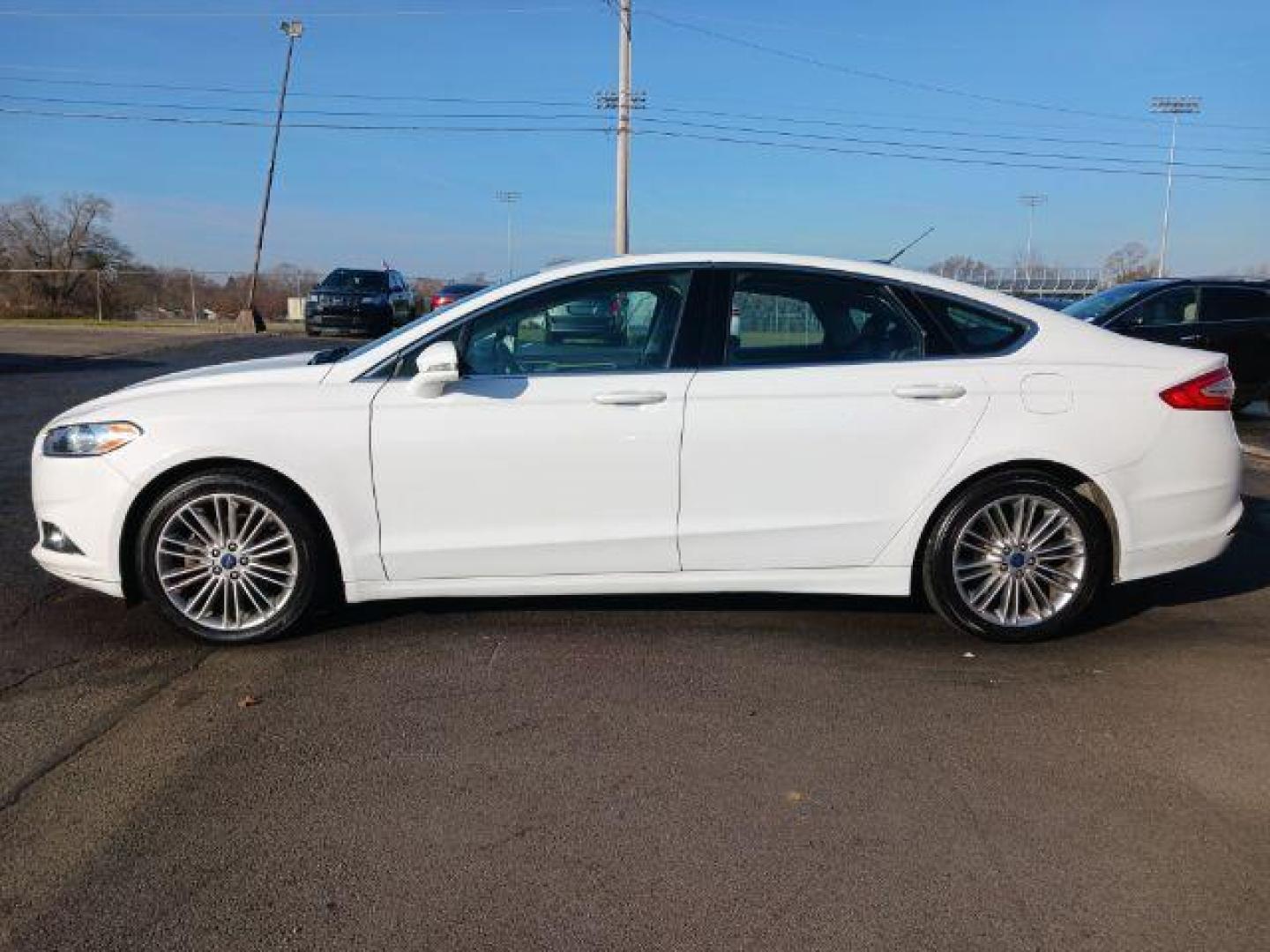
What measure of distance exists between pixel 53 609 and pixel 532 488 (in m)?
2.35

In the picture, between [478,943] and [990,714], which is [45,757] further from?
[990,714]

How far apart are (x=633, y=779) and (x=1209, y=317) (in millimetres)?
11057

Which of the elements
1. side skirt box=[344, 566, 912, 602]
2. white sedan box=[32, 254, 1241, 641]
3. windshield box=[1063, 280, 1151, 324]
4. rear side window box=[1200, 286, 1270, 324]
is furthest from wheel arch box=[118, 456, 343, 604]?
rear side window box=[1200, 286, 1270, 324]

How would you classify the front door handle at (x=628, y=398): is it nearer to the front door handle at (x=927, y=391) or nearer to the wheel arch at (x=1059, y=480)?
the front door handle at (x=927, y=391)

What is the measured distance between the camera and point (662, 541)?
4242 millimetres

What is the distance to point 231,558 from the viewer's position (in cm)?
420

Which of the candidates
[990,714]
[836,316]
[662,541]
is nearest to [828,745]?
[990,714]

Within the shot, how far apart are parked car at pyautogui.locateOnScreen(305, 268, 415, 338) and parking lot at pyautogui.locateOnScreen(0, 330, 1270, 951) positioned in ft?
68.7

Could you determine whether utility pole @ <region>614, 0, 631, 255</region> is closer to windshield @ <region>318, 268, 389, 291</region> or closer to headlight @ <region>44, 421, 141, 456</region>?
windshield @ <region>318, 268, 389, 291</region>

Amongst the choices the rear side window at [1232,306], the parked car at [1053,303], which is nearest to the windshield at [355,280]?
the parked car at [1053,303]

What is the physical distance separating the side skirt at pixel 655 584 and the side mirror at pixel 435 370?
0.78 metres

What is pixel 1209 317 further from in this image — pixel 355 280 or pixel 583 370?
pixel 355 280

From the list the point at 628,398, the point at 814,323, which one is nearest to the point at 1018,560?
the point at 814,323

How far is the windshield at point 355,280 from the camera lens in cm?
2538
